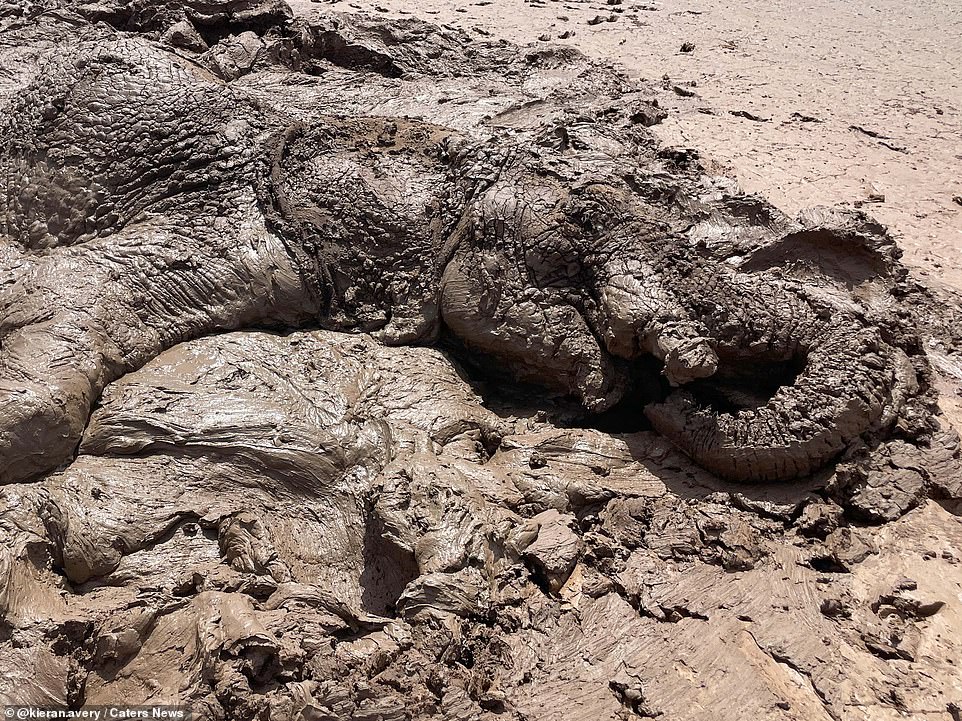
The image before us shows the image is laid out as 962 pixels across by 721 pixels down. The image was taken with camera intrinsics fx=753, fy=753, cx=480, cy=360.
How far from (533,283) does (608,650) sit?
144cm

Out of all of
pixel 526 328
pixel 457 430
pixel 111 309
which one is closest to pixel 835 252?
pixel 526 328

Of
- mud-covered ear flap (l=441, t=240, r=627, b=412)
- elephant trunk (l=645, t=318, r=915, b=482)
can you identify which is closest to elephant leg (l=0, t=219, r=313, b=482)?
mud-covered ear flap (l=441, t=240, r=627, b=412)

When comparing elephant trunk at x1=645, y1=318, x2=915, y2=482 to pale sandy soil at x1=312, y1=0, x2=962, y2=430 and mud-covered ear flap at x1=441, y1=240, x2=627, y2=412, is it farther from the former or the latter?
pale sandy soil at x1=312, y1=0, x2=962, y2=430

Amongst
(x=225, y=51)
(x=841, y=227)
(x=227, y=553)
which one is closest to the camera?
(x=227, y=553)

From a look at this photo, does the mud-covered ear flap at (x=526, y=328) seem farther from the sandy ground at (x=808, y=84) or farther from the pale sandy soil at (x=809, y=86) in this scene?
the sandy ground at (x=808, y=84)

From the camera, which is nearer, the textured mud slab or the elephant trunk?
the textured mud slab

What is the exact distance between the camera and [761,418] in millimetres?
2771

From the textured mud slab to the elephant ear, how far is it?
12 mm

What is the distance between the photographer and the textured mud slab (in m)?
2.25

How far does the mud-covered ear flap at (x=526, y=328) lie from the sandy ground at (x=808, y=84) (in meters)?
2.31

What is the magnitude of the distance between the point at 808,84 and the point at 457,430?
5.31 m

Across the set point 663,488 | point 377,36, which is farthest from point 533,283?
point 377,36

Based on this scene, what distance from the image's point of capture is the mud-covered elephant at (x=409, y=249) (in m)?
2.81

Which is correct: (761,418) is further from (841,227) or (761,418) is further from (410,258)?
(410,258)
